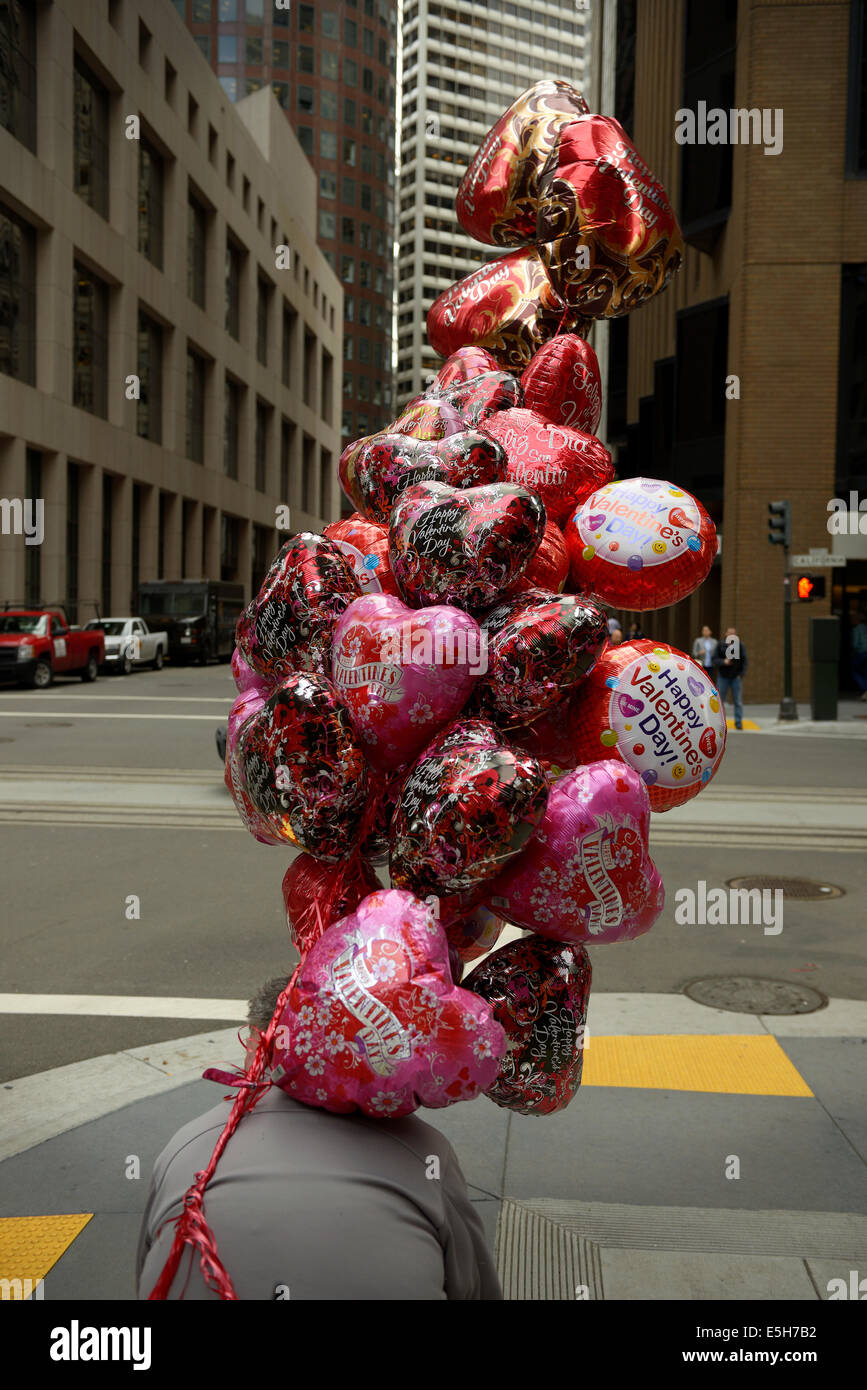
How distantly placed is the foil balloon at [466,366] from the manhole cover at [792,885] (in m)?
5.82

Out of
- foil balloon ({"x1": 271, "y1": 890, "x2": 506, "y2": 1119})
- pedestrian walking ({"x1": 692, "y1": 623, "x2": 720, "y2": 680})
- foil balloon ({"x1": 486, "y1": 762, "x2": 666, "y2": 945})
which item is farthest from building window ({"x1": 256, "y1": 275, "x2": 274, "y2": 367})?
foil balloon ({"x1": 271, "y1": 890, "x2": 506, "y2": 1119})

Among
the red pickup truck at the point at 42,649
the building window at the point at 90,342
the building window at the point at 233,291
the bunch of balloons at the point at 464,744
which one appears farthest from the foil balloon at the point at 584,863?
the building window at the point at 233,291

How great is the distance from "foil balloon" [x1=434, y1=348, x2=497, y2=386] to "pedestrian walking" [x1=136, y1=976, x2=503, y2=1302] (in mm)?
1667

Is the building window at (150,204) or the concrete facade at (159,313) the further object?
the building window at (150,204)

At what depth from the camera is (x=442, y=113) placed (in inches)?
4980

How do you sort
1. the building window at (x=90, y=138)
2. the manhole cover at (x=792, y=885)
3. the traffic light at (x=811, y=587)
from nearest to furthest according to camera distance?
the manhole cover at (x=792, y=885) → the traffic light at (x=811, y=587) → the building window at (x=90, y=138)

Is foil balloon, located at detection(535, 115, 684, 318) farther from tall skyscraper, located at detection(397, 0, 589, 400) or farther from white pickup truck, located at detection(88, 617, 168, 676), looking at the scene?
tall skyscraper, located at detection(397, 0, 589, 400)

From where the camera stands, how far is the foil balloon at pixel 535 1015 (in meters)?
2.01

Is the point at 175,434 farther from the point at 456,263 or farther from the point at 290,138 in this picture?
the point at 456,263

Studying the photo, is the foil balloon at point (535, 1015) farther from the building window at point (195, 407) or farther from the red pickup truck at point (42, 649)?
the building window at point (195, 407)

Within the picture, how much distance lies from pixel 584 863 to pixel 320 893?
1.61 feet

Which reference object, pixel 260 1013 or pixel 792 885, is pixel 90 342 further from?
pixel 260 1013

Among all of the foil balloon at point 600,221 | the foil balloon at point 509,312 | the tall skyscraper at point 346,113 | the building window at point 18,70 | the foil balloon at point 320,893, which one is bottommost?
the foil balloon at point 320,893

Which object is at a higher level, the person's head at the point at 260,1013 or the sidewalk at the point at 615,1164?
the person's head at the point at 260,1013
